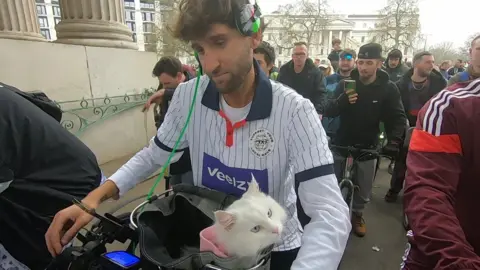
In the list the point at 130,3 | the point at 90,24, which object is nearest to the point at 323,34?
the point at 130,3

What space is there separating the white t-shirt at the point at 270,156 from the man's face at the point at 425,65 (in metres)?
4.44

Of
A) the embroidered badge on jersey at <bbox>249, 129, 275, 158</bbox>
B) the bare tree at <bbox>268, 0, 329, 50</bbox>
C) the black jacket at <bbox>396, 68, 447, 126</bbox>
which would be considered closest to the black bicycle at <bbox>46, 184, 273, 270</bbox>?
the embroidered badge on jersey at <bbox>249, 129, 275, 158</bbox>

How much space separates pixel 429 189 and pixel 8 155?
1821 millimetres

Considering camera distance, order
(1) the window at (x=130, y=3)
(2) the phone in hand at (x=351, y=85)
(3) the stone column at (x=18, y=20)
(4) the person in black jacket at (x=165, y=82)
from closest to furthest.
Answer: (4) the person in black jacket at (x=165, y=82)
(2) the phone in hand at (x=351, y=85)
(3) the stone column at (x=18, y=20)
(1) the window at (x=130, y=3)

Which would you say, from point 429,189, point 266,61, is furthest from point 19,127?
point 266,61

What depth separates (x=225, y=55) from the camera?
114cm

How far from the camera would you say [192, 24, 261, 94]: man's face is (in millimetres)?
1122

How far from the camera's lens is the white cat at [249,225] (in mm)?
958

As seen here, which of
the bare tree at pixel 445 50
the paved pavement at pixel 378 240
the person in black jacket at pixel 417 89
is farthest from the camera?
the bare tree at pixel 445 50

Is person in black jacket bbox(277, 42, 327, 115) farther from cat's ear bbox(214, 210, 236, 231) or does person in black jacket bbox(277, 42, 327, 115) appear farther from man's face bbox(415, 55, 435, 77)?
cat's ear bbox(214, 210, 236, 231)

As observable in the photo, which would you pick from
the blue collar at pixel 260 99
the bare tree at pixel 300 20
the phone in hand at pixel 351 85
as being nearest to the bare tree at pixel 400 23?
the bare tree at pixel 300 20

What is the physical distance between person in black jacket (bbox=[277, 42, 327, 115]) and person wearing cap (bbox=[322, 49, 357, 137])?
25 centimetres

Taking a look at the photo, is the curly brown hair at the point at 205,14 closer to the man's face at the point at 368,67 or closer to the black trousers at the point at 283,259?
the black trousers at the point at 283,259

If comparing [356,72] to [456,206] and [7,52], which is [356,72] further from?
[7,52]
